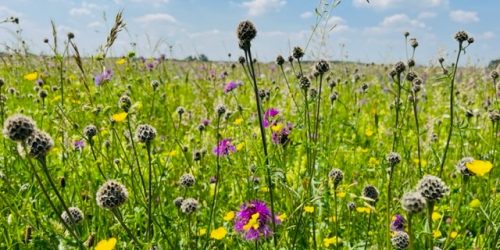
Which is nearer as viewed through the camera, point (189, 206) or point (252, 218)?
point (189, 206)

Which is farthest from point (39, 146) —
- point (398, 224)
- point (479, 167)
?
point (398, 224)

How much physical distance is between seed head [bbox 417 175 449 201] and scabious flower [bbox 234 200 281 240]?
112cm

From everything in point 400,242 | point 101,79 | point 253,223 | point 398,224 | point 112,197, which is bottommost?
point 398,224

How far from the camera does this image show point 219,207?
10.8ft

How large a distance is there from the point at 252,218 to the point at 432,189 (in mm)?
1155

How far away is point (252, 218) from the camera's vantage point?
236 cm

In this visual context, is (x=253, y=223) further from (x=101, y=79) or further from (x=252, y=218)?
(x=101, y=79)

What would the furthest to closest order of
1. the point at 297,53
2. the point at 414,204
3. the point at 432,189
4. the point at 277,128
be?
the point at 297,53, the point at 277,128, the point at 432,189, the point at 414,204

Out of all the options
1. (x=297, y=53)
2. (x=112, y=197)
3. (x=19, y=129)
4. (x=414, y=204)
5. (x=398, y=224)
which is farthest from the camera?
(x=297, y=53)

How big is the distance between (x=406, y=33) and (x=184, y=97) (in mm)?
4503

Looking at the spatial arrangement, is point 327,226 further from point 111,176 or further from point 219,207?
point 111,176

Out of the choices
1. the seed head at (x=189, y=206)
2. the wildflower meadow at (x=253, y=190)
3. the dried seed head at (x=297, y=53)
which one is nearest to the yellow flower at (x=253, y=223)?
the wildflower meadow at (x=253, y=190)

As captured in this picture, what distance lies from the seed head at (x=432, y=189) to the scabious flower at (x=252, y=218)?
1124 mm

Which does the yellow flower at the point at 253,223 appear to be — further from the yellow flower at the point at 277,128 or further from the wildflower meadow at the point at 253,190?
the yellow flower at the point at 277,128
